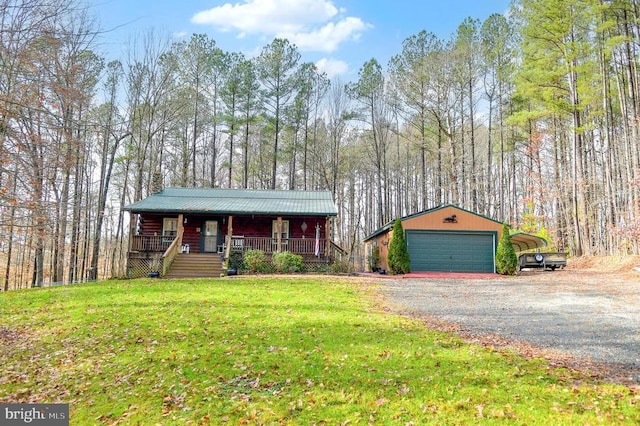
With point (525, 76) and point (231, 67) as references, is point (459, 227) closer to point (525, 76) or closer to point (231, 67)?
point (525, 76)

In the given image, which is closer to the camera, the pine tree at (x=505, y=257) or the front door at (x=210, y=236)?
the pine tree at (x=505, y=257)

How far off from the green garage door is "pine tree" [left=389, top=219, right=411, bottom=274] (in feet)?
3.92

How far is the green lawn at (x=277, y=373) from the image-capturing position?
3643mm

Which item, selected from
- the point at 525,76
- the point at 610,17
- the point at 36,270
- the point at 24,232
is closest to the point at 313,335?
the point at 24,232

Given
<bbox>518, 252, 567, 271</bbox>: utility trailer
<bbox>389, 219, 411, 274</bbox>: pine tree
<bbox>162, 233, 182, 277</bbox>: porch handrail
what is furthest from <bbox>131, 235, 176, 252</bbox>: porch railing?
<bbox>518, 252, 567, 271</bbox>: utility trailer

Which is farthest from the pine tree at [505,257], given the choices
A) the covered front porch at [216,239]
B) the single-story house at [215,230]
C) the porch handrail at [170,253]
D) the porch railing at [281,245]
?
the porch handrail at [170,253]

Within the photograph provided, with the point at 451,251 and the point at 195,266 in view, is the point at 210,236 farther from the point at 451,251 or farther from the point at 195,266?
the point at 451,251

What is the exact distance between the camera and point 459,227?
17938 millimetres

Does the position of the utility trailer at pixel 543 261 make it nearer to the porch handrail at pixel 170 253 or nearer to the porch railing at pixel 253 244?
the porch railing at pixel 253 244

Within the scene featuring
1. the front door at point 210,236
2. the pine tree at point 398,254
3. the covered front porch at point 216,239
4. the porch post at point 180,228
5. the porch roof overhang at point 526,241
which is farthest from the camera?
the porch roof overhang at point 526,241

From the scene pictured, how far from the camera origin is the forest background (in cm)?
1844

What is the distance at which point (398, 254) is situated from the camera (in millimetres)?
16719

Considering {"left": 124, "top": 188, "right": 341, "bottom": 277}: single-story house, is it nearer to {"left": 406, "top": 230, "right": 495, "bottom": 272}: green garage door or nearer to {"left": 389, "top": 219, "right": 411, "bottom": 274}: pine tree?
{"left": 389, "top": 219, "right": 411, "bottom": 274}: pine tree

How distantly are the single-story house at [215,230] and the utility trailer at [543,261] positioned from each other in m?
9.61
